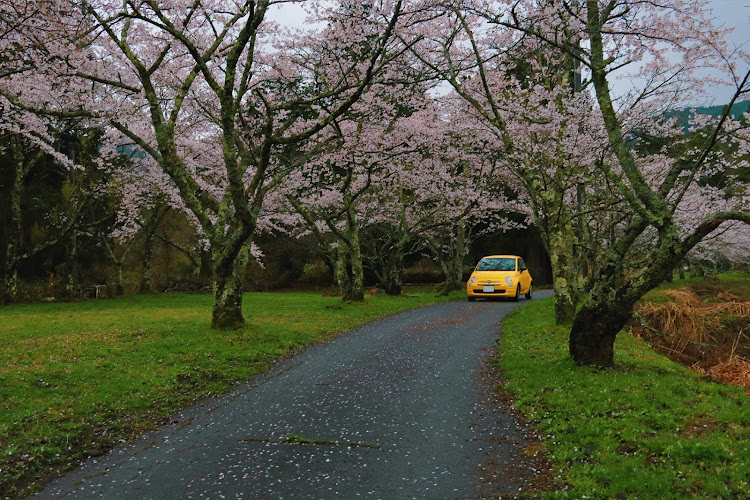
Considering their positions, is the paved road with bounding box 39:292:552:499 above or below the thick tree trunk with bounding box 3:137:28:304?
below

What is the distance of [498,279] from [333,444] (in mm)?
17699

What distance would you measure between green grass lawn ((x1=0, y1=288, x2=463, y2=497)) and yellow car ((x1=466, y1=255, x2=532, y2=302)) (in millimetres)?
5812

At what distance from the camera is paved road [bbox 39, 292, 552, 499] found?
15.8 ft

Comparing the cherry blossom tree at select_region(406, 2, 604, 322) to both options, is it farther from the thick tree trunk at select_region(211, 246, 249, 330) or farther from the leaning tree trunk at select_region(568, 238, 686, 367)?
the thick tree trunk at select_region(211, 246, 249, 330)

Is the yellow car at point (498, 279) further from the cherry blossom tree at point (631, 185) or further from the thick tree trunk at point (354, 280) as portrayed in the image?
the cherry blossom tree at point (631, 185)

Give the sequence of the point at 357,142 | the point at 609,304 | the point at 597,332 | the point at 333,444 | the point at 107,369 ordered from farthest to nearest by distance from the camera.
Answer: the point at 357,142 < the point at 107,369 < the point at 597,332 < the point at 609,304 < the point at 333,444

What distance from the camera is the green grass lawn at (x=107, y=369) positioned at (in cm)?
606

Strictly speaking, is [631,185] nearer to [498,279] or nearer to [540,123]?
[540,123]

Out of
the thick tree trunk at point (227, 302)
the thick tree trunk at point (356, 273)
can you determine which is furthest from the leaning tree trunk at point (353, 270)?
the thick tree trunk at point (227, 302)

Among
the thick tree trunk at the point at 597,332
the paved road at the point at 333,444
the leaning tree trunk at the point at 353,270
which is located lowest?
the paved road at the point at 333,444

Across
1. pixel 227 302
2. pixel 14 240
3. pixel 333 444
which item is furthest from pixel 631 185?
pixel 14 240

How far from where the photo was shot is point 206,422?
6930 millimetres

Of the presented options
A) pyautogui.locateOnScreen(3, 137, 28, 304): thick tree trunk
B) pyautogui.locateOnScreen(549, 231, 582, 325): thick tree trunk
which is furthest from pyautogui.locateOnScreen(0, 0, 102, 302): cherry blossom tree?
pyautogui.locateOnScreen(549, 231, 582, 325): thick tree trunk

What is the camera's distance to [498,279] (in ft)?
74.1
